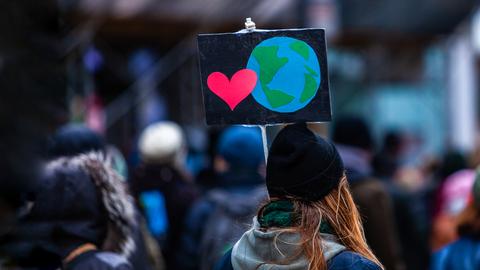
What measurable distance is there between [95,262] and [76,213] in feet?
0.74

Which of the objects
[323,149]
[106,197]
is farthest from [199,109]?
[323,149]

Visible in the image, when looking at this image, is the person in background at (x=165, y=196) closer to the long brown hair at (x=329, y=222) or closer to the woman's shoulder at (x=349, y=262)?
the long brown hair at (x=329, y=222)

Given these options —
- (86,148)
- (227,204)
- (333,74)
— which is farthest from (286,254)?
(333,74)

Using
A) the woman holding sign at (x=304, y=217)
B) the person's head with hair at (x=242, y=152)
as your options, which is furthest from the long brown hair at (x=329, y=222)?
the person's head with hair at (x=242, y=152)

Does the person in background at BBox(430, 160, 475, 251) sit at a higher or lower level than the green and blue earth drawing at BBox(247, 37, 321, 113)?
lower

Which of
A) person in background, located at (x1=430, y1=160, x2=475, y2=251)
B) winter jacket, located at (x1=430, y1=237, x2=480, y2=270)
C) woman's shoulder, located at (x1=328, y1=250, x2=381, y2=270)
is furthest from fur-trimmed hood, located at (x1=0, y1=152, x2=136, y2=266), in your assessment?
person in background, located at (x1=430, y1=160, x2=475, y2=251)

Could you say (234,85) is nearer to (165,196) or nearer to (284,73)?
(284,73)

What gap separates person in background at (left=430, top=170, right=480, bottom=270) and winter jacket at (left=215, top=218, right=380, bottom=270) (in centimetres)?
184

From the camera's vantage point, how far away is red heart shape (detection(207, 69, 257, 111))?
3.32 metres

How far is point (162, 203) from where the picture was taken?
7.00m

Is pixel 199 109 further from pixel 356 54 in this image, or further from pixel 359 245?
pixel 359 245

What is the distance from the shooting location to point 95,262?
380 centimetres

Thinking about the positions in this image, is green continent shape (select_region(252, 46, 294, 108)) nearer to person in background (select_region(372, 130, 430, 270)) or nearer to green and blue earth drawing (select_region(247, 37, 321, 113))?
green and blue earth drawing (select_region(247, 37, 321, 113))

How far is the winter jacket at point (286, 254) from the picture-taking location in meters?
3.02
